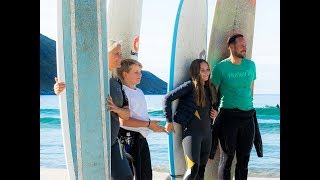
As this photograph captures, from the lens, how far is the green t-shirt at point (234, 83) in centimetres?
454

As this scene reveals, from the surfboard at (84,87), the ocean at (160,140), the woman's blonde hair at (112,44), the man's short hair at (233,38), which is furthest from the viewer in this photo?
the ocean at (160,140)

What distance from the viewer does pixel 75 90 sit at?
3.96 m

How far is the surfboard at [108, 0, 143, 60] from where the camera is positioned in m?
4.40

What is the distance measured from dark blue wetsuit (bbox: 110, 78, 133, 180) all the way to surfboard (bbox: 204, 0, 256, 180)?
99cm

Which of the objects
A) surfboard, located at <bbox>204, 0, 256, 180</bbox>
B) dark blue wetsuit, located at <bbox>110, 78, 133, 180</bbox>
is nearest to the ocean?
surfboard, located at <bbox>204, 0, 256, 180</bbox>

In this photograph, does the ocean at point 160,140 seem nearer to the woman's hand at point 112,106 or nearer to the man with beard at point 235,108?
the man with beard at point 235,108

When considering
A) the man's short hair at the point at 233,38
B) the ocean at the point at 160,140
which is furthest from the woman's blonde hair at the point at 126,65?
the ocean at the point at 160,140

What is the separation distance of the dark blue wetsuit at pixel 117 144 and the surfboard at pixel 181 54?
1.81 ft

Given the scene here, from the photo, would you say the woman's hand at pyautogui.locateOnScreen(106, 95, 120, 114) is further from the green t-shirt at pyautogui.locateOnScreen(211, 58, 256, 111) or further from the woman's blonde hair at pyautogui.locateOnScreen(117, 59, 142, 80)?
the green t-shirt at pyautogui.locateOnScreen(211, 58, 256, 111)

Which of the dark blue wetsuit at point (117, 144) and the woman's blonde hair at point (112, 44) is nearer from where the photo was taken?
the dark blue wetsuit at point (117, 144)

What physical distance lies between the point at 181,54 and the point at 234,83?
1.47 feet

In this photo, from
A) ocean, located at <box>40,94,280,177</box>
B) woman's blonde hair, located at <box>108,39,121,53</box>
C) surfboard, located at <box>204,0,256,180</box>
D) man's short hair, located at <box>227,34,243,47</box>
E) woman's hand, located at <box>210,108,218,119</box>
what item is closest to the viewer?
woman's blonde hair, located at <box>108,39,121,53</box>
